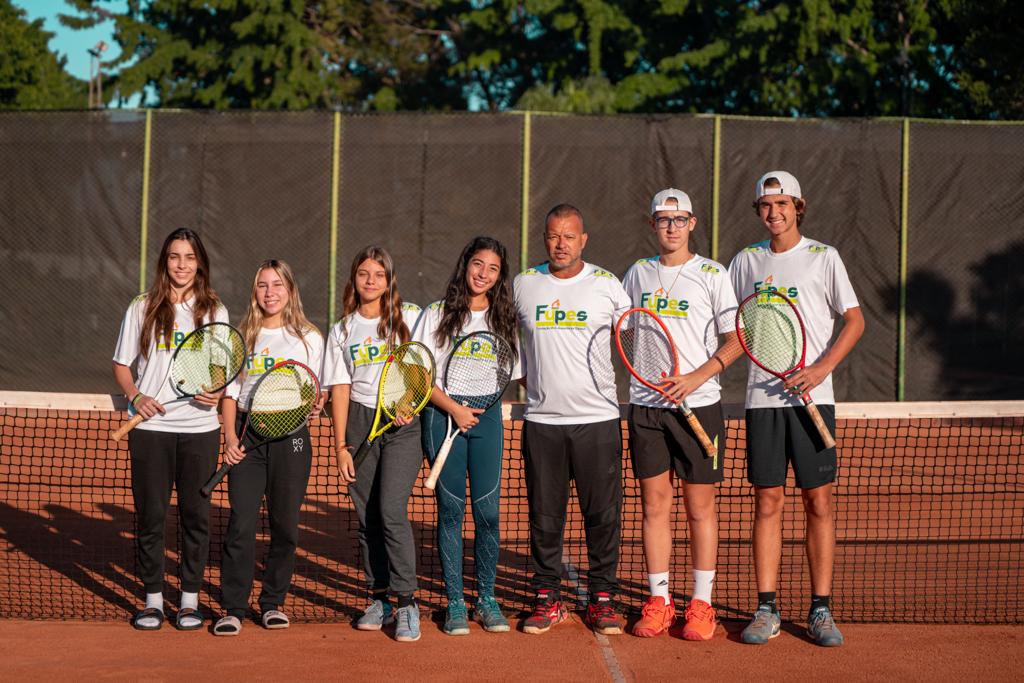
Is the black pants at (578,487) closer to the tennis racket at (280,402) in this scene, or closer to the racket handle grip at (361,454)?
the racket handle grip at (361,454)

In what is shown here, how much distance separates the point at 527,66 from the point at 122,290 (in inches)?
727

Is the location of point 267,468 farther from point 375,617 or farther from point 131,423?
point 375,617

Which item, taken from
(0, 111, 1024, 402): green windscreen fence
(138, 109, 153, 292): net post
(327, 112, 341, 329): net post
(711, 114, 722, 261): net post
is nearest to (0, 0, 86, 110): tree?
(0, 111, 1024, 402): green windscreen fence

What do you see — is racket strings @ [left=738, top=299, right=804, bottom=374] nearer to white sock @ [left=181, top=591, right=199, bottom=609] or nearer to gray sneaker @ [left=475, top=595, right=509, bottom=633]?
gray sneaker @ [left=475, top=595, right=509, bottom=633]

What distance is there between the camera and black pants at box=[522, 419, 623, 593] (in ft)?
14.6

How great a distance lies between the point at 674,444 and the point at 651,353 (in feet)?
1.31

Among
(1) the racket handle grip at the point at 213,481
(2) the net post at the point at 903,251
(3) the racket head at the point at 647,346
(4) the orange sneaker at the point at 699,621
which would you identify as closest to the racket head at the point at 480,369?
(3) the racket head at the point at 647,346

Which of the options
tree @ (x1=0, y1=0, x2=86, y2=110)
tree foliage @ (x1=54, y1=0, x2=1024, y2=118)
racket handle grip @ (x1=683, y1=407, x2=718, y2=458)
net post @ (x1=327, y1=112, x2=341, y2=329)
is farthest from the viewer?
tree @ (x1=0, y1=0, x2=86, y2=110)

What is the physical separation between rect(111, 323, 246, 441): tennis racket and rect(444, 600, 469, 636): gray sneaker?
138cm

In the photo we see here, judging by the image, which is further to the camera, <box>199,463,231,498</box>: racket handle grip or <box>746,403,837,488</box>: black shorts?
→ <box>746,403,837,488</box>: black shorts

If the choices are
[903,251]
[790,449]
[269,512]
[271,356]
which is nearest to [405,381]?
[271,356]

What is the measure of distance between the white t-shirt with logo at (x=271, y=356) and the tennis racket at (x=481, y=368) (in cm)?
60

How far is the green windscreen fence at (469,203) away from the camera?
11.4m

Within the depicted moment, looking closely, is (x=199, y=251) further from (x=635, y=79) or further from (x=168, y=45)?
(x=168, y=45)
